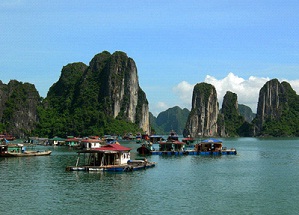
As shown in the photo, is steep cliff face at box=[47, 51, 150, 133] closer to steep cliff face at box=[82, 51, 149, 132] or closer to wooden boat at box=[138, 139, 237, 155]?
steep cliff face at box=[82, 51, 149, 132]

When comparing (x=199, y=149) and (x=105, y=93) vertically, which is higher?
(x=105, y=93)

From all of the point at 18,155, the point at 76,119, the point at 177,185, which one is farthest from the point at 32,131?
the point at 177,185

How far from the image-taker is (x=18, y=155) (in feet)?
219

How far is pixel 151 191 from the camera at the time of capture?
34031 mm

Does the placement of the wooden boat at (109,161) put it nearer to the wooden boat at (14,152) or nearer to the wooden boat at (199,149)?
A: the wooden boat at (14,152)

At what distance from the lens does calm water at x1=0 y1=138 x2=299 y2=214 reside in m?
27.8

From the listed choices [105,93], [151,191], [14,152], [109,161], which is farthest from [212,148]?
[105,93]

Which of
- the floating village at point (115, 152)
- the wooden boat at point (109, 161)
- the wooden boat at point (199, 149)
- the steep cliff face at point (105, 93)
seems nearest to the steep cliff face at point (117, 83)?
the steep cliff face at point (105, 93)

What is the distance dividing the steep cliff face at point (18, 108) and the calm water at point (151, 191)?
11539cm

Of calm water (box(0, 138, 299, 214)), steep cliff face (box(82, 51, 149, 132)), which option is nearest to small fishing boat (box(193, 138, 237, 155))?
calm water (box(0, 138, 299, 214))

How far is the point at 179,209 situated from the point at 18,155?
44636mm

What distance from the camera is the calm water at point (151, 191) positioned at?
27.8 m

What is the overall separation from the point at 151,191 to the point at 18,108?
13626 centimetres

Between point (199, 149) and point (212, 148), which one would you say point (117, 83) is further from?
point (212, 148)
